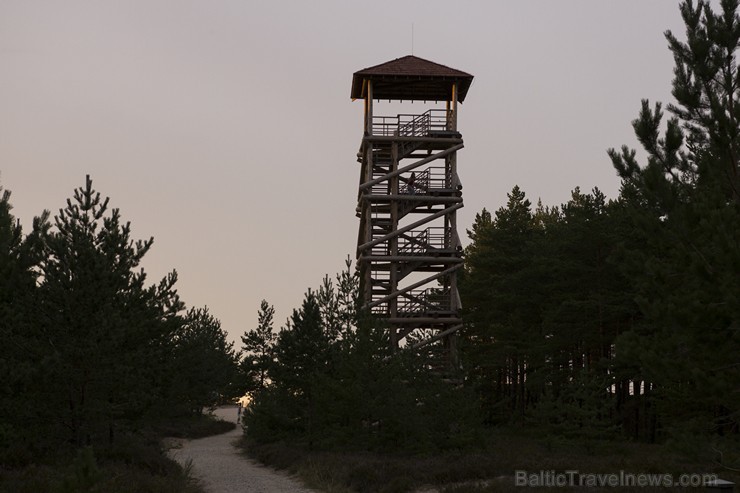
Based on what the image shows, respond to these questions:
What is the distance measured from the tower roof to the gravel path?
2062 cm

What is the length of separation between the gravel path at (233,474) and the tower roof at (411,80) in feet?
A: 67.6

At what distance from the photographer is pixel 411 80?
41969mm

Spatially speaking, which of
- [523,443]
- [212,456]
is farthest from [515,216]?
[212,456]

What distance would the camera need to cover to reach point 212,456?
35.2 metres

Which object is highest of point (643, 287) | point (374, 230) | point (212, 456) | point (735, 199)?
point (374, 230)

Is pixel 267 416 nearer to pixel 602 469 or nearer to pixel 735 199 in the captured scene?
pixel 602 469

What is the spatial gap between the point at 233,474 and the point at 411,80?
23.8 meters

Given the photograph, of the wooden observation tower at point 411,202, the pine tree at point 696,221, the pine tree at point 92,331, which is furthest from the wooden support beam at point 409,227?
the pine tree at point 696,221

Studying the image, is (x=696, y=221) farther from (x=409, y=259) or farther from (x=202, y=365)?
(x=202, y=365)

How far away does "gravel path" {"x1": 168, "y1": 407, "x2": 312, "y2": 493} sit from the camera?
22125 mm

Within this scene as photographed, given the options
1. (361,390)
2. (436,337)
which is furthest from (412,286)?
(361,390)

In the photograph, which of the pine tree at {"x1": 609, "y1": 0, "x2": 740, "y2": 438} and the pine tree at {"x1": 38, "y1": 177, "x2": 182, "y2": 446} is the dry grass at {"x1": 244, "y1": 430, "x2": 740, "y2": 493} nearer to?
the pine tree at {"x1": 609, "y1": 0, "x2": 740, "y2": 438}

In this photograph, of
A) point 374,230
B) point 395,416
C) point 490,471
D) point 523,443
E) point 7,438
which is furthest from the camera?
point 374,230

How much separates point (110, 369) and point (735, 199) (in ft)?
48.3
